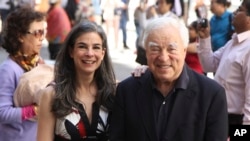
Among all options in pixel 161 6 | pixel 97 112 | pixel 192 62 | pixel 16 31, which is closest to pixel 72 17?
pixel 161 6

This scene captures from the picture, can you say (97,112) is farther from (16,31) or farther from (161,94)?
(16,31)

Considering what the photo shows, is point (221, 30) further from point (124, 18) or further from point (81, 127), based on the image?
point (124, 18)

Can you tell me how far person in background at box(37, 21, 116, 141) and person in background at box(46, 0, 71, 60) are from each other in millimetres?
6923

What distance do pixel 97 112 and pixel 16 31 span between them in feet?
3.65

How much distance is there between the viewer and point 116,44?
13.9 metres

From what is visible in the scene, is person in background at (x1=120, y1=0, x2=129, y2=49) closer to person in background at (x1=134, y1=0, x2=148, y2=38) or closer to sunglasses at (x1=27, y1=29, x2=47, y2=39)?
person in background at (x1=134, y1=0, x2=148, y2=38)

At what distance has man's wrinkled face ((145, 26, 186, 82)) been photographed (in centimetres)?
261

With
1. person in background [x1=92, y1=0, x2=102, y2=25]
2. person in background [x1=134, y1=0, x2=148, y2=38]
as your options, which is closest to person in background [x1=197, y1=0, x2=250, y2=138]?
person in background [x1=92, y1=0, x2=102, y2=25]

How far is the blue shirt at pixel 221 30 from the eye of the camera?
7859 millimetres

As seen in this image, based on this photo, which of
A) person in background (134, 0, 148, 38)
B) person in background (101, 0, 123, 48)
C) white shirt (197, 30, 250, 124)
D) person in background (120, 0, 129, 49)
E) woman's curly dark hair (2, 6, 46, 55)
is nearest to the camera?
woman's curly dark hair (2, 6, 46, 55)

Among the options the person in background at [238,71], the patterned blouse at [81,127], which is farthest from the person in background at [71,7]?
the patterned blouse at [81,127]

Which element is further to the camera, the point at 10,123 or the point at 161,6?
the point at 161,6

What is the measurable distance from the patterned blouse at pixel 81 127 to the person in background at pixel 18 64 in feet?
1.87

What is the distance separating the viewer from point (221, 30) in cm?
796
